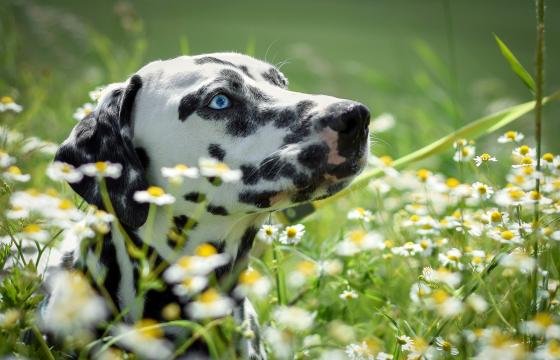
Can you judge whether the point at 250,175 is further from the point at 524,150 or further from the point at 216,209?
the point at 524,150

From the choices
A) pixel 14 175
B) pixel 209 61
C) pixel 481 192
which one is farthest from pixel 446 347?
pixel 14 175

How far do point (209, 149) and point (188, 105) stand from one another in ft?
0.59

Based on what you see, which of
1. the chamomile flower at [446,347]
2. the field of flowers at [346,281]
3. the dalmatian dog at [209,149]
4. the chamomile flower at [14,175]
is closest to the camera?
the field of flowers at [346,281]

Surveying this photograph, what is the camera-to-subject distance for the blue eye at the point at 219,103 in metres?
2.38

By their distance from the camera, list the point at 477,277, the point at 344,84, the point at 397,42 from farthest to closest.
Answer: the point at 397,42
the point at 344,84
the point at 477,277

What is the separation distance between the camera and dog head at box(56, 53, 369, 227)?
7.29ft

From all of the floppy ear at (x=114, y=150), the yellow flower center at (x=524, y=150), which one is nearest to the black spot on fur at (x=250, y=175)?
the floppy ear at (x=114, y=150)

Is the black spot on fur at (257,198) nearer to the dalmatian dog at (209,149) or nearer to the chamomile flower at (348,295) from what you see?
the dalmatian dog at (209,149)

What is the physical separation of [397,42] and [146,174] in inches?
322

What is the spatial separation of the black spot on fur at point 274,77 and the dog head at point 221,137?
0.14m

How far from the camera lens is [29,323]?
166 centimetres

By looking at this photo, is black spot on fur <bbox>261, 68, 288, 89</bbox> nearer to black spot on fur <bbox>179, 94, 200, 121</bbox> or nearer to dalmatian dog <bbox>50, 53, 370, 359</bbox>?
→ dalmatian dog <bbox>50, 53, 370, 359</bbox>

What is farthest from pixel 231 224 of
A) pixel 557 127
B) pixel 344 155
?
pixel 557 127

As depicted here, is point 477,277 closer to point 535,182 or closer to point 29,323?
point 535,182
